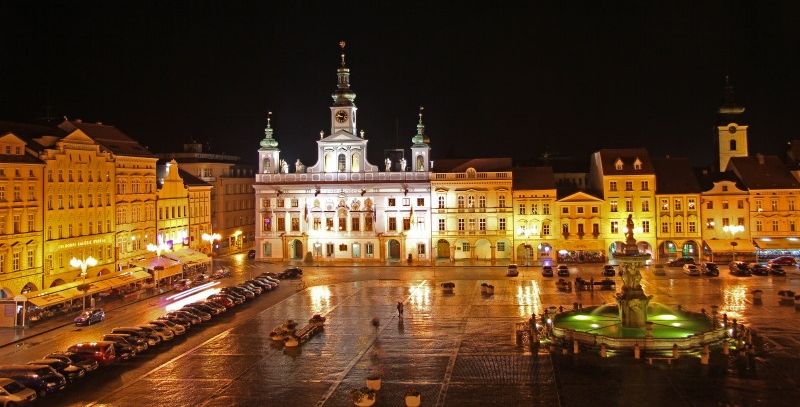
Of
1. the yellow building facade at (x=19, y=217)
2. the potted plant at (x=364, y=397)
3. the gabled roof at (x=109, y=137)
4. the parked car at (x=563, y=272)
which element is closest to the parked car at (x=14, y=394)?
the potted plant at (x=364, y=397)

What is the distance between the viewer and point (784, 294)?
54.9 metres

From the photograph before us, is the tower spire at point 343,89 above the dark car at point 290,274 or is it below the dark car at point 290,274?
above

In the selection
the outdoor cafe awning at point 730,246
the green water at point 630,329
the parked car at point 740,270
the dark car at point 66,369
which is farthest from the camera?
the outdoor cafe awning at point 730,246

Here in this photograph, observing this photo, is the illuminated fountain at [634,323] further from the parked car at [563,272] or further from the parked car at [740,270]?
the parked car at [740,270]

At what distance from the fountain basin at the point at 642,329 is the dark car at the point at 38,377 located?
2513 cm

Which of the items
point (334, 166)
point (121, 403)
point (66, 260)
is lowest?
point (121, 403)

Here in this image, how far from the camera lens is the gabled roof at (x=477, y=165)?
281ft

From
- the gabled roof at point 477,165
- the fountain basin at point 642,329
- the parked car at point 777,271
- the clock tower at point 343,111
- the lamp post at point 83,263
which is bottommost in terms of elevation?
the fountain basin at point 642,329

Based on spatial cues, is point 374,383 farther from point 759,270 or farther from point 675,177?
point 675,177

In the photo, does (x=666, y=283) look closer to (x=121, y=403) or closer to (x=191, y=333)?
(x=191, y=333)

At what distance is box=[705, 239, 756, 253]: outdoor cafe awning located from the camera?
253 feet

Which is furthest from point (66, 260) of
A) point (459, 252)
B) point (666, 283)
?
point (666, 283)

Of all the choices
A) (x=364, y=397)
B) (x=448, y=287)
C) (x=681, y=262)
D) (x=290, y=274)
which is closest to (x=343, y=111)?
(x=290, y=274)

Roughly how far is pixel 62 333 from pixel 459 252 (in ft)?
156
